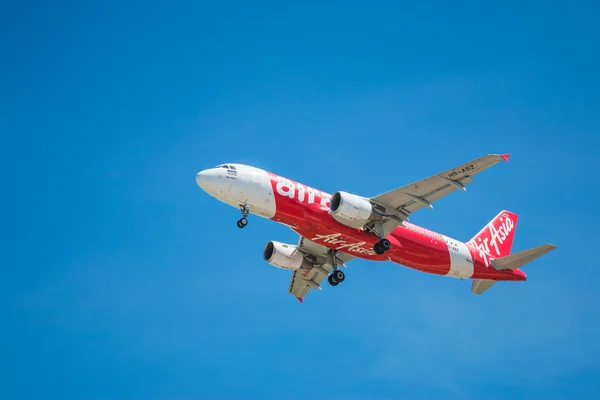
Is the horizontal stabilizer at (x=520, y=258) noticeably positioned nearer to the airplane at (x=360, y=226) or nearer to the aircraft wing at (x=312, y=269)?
the airplane at (x=360, y=226)

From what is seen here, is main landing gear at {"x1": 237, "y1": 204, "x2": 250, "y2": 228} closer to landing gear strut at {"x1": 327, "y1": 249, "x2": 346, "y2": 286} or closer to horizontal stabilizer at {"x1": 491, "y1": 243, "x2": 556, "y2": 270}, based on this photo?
landing gear strut at {"x1": 327, "y1": 249, "x2": 346, "y2": 286}

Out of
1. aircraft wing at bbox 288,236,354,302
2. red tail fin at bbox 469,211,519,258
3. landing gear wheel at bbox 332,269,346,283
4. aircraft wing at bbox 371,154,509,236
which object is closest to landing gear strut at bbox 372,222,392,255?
aircraft wing at bbox 371,154,509,236

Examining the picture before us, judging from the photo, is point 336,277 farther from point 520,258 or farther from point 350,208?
point 520,258

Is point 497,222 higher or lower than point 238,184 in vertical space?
higher

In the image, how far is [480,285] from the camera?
2119 inches

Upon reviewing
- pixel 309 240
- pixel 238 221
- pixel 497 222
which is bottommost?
pixel 238 221

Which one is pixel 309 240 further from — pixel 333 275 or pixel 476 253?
pixel 476 253

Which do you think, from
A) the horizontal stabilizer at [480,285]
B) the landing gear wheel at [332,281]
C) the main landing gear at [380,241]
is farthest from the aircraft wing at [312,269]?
the horizontal stabilizer at [480,285]

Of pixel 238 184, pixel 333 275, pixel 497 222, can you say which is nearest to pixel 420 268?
pixel 333 275

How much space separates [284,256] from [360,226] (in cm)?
793

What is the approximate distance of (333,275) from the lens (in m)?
51.6

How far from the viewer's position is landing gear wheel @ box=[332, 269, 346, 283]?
51531 millimetres

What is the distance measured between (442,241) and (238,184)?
14.5m

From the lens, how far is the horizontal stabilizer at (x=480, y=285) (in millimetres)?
53631
